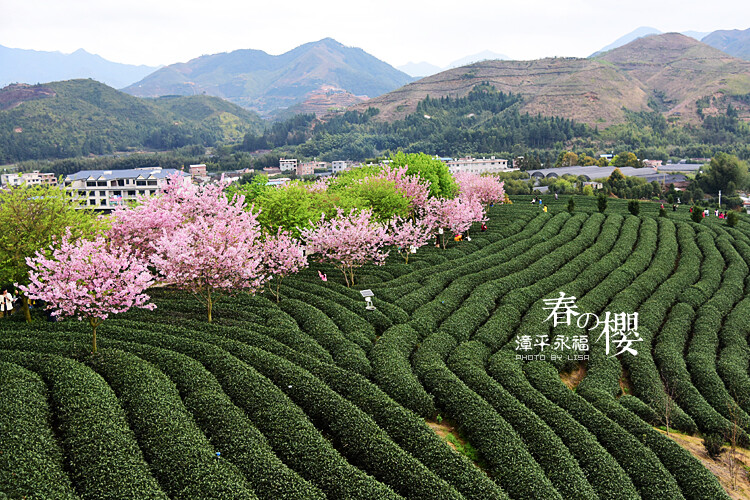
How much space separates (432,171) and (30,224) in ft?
156

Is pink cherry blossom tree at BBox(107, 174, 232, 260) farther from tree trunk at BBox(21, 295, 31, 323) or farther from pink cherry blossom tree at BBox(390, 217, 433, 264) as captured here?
pink cherry blossom tree at BBox(390, 217, 433, 264)

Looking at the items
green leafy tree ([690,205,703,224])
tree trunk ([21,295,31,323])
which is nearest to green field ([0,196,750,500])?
tree trunk ([21,295,31,323])

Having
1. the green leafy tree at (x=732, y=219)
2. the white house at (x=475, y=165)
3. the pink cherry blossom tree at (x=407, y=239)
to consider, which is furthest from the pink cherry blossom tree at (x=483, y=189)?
the white house at (x=475, y=165)

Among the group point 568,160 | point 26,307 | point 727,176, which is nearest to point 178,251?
point 26,307

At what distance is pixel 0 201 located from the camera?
33.9m

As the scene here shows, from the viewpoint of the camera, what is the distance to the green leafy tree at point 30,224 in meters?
31.0

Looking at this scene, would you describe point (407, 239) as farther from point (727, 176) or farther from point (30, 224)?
point (727, 176)

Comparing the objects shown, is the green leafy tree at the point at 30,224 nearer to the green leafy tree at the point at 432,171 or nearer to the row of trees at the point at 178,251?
the row of trees at the point at 178,251

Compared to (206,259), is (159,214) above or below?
above

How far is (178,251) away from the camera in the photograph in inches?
1180

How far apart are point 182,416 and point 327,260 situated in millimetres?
29672

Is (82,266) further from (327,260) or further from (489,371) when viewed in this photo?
(327,260)

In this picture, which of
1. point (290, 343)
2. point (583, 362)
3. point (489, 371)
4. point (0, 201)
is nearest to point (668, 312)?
point (583, 362)

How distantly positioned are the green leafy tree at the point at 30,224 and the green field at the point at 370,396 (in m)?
3.67
